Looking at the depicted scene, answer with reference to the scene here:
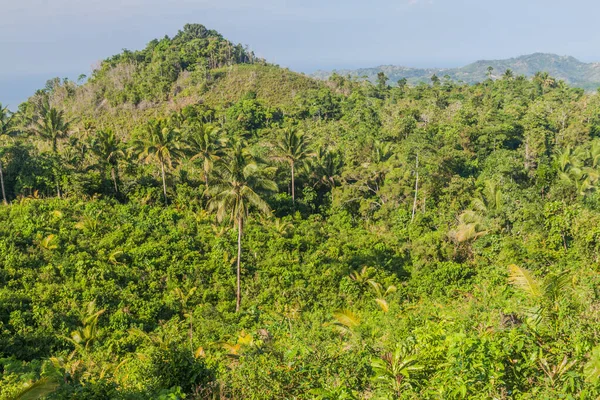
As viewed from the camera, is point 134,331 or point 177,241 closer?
point 134,331

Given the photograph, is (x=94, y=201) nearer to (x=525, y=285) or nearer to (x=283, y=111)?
(x=525, y=285)

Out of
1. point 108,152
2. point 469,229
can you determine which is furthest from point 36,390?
point 108,152

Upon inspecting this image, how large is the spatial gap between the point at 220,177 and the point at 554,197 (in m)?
21.2

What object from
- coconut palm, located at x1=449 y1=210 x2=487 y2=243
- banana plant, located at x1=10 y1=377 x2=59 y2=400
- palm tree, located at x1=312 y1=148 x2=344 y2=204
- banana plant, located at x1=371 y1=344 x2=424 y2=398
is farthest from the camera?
palm tree, located at x1=312 y1=148 x2=344 y2=204

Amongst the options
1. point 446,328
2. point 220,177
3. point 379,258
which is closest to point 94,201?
point 220,177

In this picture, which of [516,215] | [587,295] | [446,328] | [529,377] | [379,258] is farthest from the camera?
[379,258]

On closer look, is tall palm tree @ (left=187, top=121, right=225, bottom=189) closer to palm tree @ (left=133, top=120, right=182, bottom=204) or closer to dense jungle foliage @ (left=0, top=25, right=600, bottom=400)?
dense jungle foliage @ (left=0, top=25, right=600, bottom=400)

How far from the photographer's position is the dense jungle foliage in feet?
22.4

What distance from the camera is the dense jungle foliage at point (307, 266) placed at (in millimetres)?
6812

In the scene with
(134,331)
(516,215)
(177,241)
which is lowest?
(134,331)

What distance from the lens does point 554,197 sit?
24.7 metres

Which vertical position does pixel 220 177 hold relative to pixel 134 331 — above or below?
above

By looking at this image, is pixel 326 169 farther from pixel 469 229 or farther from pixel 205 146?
pixel 469 229

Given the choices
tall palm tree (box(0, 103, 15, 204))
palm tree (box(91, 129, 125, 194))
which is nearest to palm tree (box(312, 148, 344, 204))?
palm tree (box(91, 129, 125, 194))
